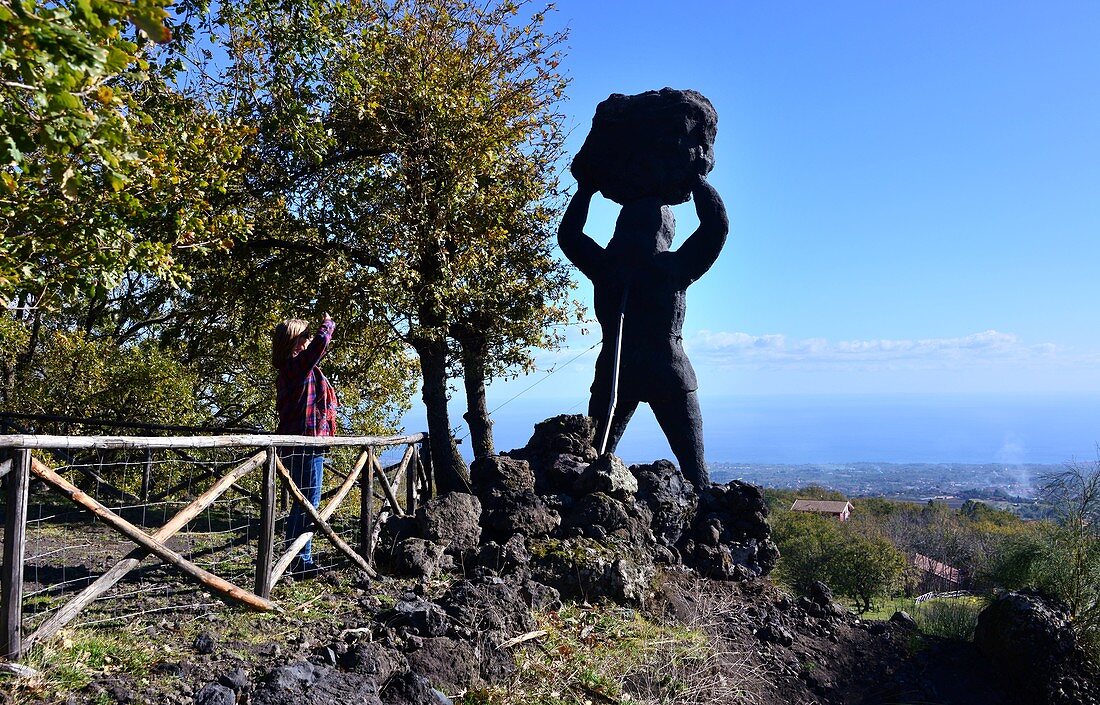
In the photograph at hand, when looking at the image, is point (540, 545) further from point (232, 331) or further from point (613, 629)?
point (232, 331)

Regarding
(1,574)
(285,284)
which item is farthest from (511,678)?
(285,284)

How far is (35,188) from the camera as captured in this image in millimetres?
7844

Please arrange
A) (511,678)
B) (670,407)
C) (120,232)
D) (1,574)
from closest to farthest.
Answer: (1,574), (511,678), (120,232), (670,407)

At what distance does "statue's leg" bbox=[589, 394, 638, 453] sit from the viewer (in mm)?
10484

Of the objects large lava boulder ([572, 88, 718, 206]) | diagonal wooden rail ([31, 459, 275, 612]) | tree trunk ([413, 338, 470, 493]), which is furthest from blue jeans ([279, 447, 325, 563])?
large lava boulder ([572, 88, 718, 206])

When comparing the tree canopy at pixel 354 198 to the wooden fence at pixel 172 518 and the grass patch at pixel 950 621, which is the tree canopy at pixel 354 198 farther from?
the grass patch at pixel 950 621

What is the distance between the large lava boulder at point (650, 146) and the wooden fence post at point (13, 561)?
794cm

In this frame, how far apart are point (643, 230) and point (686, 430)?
8.58 feet

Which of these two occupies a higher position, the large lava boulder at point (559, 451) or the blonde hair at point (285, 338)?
the blonde hair at point (285, 338)

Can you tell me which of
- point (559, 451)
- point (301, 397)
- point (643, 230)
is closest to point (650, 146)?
point (643, 230)

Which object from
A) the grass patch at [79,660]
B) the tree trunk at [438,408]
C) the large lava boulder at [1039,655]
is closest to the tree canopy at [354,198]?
the tree trunk at [438,408]

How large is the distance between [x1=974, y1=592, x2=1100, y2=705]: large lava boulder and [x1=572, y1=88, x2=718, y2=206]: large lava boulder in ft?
19.7

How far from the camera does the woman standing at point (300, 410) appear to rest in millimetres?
6855

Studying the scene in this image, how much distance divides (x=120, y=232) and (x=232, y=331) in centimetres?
662
